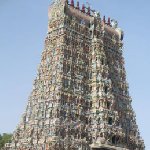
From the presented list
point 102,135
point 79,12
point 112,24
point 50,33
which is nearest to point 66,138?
point 102,135

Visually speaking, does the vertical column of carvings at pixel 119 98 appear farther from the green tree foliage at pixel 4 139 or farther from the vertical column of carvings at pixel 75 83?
the green tree foliage at pixel 4 139

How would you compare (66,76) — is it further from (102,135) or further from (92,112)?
(102,135)

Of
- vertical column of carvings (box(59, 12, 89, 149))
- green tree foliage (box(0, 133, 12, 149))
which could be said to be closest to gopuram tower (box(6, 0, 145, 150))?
vertical column of carvings (box(59, 12, 89, 149))

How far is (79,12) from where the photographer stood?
86250 mm

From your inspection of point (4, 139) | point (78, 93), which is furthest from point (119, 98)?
point (4, 139)

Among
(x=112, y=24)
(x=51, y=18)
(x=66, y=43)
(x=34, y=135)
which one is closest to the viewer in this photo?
(x=34, y=135)

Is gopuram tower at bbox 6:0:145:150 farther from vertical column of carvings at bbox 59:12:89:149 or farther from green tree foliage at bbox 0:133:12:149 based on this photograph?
green tree foliage at bbox 0:133:12:149

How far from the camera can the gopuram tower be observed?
68875 mm

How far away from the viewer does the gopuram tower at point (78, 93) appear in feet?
226

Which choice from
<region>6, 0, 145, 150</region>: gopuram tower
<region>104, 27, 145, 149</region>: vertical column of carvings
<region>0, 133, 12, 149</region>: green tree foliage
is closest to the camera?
<region>6, 0, 145, 150</region>: gopuram tower

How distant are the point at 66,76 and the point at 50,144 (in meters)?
16.4

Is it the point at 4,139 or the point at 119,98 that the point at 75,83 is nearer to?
the point at 119,98

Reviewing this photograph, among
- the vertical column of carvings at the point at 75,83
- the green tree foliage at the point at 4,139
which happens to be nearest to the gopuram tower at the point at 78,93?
the vertical column of carvings at the point at 75,83

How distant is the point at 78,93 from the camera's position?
245 ft
